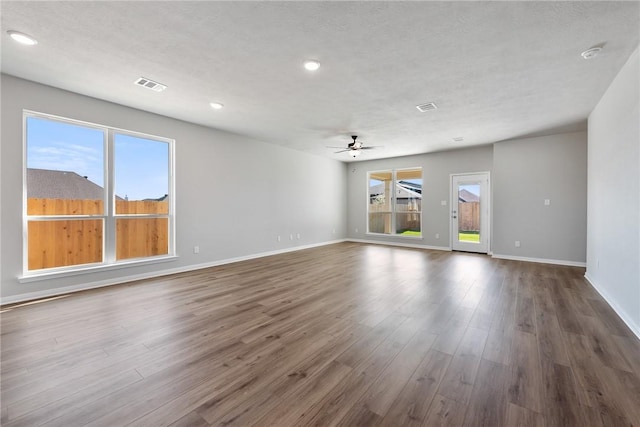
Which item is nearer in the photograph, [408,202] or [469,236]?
[469,236]

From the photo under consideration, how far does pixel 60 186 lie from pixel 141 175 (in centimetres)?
106

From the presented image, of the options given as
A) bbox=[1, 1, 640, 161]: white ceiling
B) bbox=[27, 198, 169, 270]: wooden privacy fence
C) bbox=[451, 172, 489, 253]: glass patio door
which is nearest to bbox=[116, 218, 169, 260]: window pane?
bbox=[27, 198, 169, 270]: wooden privacy fence

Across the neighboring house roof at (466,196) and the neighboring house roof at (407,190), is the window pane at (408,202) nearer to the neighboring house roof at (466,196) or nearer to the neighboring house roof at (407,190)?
the neighboring house roof at (407,190)

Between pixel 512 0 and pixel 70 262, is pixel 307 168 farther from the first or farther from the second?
pixel 512 0

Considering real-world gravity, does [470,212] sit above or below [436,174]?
below

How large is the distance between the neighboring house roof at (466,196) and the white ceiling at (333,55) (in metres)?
2.79

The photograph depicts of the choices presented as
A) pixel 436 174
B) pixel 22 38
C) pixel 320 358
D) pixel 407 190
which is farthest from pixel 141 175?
pixel 436 174

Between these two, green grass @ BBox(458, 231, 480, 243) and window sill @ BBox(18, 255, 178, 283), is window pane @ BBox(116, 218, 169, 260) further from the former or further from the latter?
green grass @ BBox(458, 231, 480, 243)

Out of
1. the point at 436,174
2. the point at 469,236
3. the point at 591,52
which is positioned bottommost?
the point at 469,236

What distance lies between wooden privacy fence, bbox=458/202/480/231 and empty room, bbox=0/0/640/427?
2.58 ft

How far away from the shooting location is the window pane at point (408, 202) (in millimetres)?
8266

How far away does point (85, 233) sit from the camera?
13.4 ft

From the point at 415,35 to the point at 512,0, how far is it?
0.73 meters

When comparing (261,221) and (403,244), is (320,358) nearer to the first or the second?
(261,221)
